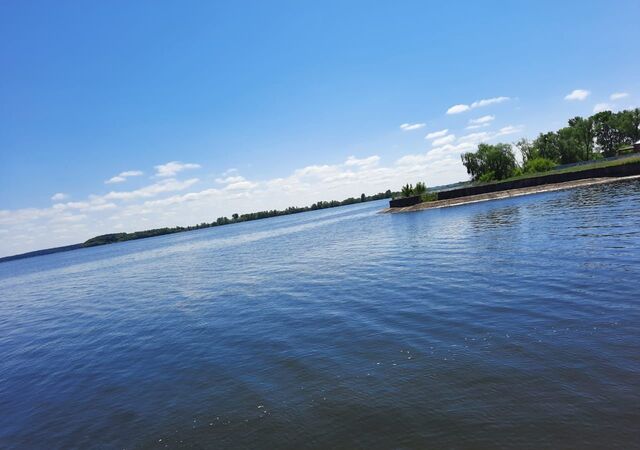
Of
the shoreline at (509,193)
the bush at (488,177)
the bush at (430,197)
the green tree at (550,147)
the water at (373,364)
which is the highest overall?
the green tree at (550,147)

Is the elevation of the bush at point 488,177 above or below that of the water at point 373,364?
above

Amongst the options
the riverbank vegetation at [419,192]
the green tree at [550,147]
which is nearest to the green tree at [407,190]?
the riverbank vegetation at [419,192]

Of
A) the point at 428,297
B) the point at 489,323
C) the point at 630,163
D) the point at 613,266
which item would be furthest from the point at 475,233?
the point at 630,163

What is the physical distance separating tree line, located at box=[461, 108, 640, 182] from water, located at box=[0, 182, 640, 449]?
268 ft

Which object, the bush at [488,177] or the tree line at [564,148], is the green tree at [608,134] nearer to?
the tree line at [564,148]

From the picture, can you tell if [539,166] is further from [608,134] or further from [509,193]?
[608,134]

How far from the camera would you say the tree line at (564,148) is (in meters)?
98.1

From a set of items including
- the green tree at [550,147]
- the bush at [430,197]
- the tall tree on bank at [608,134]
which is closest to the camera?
the bush at [430,197]

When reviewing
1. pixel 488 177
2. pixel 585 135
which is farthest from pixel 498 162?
pixel 585 135

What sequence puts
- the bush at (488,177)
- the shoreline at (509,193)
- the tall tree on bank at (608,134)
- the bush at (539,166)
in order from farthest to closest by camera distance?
the tall tree on bank at (608,134) < the bush at (488,177) < the bush at (539,166) < the shoreline at (509,193)

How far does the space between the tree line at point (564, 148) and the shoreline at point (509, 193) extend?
21.5m

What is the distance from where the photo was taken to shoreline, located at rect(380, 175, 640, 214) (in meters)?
65.1

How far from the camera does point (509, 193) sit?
77.1 metres

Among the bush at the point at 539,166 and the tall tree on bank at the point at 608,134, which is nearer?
the bush at the point at 539,166
